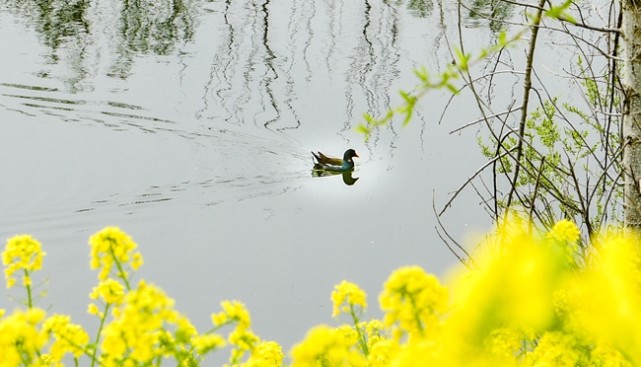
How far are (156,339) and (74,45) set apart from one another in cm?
1070

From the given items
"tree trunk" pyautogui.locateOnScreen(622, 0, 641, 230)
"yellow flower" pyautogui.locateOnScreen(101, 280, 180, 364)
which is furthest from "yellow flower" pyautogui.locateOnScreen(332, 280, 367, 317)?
"tree trunk" pyautogui.locateOnScreen(622, 0, 641, 230)

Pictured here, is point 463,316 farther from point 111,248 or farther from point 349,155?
point 349,155

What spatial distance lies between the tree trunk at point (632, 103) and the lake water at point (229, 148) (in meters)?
2.88

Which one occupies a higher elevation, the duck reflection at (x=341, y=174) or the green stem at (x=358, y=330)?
the duck reflection at (x=341, y=174)

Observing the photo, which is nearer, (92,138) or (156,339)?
(156,339)

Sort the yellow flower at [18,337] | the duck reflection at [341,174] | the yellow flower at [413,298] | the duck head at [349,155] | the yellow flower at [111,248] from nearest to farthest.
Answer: the yellow flower at [413,298], the yellow flower at [18,337], the yellow flower at [111,248], the duck reflection at [341,174], the duck head at [349,155]

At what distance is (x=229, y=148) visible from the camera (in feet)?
31.3

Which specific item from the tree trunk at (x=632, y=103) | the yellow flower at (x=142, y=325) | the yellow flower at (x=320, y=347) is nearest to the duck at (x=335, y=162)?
the tree trunk at (x=632, y=103)

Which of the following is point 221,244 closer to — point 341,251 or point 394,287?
point 341,251

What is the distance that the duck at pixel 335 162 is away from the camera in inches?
375

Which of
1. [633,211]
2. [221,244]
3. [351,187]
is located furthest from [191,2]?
[633,211]

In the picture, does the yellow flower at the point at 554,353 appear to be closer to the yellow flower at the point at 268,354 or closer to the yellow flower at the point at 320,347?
the yellow flower at the point at 320,347

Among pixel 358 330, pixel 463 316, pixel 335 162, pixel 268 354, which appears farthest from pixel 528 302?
pixel 335 162

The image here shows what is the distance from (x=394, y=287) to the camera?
1359mm
